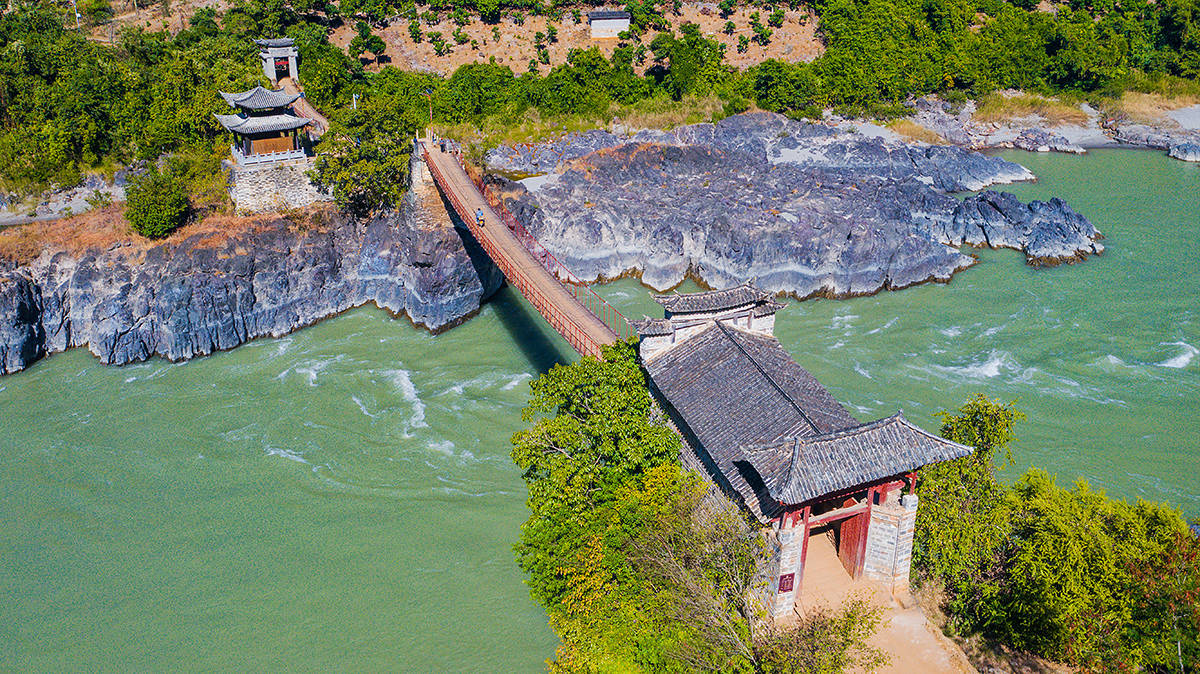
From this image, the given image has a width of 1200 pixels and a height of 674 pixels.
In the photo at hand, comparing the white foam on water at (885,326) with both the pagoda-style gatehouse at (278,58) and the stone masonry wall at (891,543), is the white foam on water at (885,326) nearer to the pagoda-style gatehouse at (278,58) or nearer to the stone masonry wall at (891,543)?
the stone masonry wall at (891,543)

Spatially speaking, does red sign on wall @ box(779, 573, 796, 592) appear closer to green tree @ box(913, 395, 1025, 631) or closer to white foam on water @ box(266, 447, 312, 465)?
green tree @ box(913, 395, 1025, 631)

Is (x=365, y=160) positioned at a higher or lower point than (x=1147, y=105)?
lower

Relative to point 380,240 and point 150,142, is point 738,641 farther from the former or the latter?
point 150,142

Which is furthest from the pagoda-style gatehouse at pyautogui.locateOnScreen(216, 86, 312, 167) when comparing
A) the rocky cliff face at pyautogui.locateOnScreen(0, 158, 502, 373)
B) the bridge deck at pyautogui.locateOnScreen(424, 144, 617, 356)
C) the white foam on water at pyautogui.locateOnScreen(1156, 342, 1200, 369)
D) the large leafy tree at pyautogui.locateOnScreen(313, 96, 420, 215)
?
the white foam on water at pyautogui.locateOnScreen(1156, 342, 1200, 369)

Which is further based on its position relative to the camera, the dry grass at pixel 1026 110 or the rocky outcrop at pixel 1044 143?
the dry grass at pixel 1026 110

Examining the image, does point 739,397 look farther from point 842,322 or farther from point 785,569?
point 842,322

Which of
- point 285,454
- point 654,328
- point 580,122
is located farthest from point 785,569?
point 580,122

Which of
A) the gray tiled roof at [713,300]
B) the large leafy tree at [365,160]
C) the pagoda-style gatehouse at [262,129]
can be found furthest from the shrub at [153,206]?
the gray tiled roof at [713,300]
